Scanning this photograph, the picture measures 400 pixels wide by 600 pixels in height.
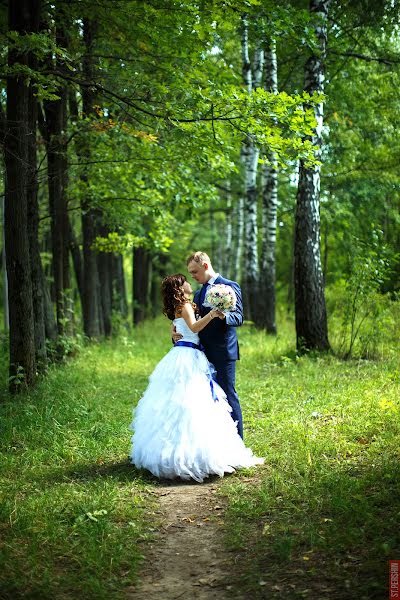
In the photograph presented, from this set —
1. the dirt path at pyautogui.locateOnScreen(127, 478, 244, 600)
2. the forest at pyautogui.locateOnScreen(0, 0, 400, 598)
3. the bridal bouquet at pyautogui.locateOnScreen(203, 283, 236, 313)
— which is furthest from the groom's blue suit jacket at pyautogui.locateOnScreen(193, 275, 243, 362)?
the dirt path at pyautogui.locateOnScreen(127, 478, 244, 600)

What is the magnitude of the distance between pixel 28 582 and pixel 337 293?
462 inches

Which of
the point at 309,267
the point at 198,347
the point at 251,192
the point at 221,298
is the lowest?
the point at 198,347

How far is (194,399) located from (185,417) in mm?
222

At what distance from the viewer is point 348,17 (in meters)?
13.2

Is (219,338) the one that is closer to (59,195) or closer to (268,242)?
(59,195)

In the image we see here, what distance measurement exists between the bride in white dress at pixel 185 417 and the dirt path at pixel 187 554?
31 centimetres

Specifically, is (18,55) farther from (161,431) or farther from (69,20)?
(161,431)

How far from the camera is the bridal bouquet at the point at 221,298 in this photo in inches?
259

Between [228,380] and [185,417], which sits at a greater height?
[228,380]

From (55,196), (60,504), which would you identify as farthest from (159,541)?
(55,196)

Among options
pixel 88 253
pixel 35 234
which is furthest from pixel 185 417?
pixel 88 253

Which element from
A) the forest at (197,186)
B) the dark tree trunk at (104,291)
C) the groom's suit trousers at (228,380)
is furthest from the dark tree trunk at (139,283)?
the groom's suit trousers at (228,380)

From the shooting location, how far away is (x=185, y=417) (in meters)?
6.57

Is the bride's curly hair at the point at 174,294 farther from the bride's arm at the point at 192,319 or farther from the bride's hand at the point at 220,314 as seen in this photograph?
the bride's hand at the point at 220,314
